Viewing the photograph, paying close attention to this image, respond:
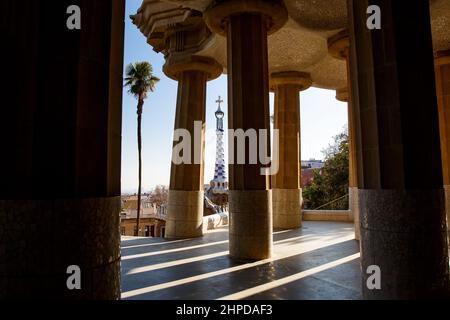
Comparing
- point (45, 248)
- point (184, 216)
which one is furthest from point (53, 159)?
point (184, 216)

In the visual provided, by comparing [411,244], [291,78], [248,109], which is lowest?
[411,244]

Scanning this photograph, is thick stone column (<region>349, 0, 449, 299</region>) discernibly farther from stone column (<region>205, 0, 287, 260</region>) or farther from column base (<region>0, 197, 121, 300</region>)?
stone column (<region>205, 0, 287, 260</region>)

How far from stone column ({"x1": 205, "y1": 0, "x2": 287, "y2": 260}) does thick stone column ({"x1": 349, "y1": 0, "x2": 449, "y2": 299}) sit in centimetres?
553

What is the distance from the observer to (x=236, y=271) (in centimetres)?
1041

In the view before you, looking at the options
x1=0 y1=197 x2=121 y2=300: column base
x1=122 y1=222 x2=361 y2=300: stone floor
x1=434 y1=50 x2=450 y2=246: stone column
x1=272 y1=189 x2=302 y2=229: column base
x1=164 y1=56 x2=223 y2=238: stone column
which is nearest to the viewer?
x1=0 y1=197 x2=121 y2=300: column base

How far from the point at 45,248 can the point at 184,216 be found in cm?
1326

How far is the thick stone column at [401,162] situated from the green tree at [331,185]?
29.7 metres

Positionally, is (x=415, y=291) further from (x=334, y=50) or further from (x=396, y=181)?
(x=334, y=50)

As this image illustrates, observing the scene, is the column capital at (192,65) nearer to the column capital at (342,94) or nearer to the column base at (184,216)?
the column base at (184,216)

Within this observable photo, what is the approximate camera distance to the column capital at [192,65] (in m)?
18.5

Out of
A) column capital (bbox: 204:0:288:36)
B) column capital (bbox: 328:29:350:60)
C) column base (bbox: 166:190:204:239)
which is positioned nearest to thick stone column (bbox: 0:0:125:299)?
column capital (bbox: 204:0:288:36)

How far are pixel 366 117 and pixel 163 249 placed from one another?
34.0 ft

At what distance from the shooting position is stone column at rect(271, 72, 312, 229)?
69.0 feet

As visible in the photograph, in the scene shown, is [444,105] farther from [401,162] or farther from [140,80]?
[140,80]
